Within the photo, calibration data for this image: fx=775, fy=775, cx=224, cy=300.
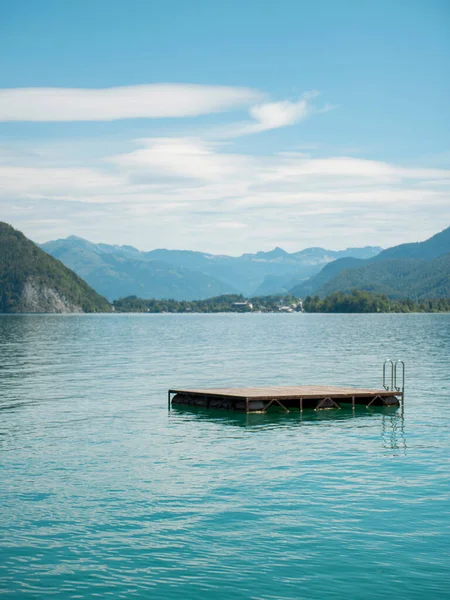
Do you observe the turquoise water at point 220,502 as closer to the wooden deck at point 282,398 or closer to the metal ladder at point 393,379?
the wooden deck at point 282,398

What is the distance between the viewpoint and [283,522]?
77.9 ft

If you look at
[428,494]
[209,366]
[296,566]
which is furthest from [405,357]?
[296,566]

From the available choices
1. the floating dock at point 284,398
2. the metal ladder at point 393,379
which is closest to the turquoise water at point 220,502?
the floating dock at point 284,398

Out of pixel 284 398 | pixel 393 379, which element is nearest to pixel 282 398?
pixel 284 398

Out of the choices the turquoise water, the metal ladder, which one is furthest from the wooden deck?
the metal ladder

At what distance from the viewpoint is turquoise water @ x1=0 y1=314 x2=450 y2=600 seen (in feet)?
63.1

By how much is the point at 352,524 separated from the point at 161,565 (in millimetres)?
6553

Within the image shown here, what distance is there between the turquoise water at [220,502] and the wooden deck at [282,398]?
1.18m

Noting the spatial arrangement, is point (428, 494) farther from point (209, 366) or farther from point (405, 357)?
point (405, 357)

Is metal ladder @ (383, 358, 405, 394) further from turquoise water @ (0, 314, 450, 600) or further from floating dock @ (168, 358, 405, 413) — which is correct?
turquoise water @ (0, 314, 450, 600)

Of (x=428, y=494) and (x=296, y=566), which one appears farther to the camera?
(x=428, y=494)

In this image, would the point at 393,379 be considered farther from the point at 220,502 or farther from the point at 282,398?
the point at 220,502

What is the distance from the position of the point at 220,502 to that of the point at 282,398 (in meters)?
23.8

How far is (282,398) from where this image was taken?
49.3 metres
